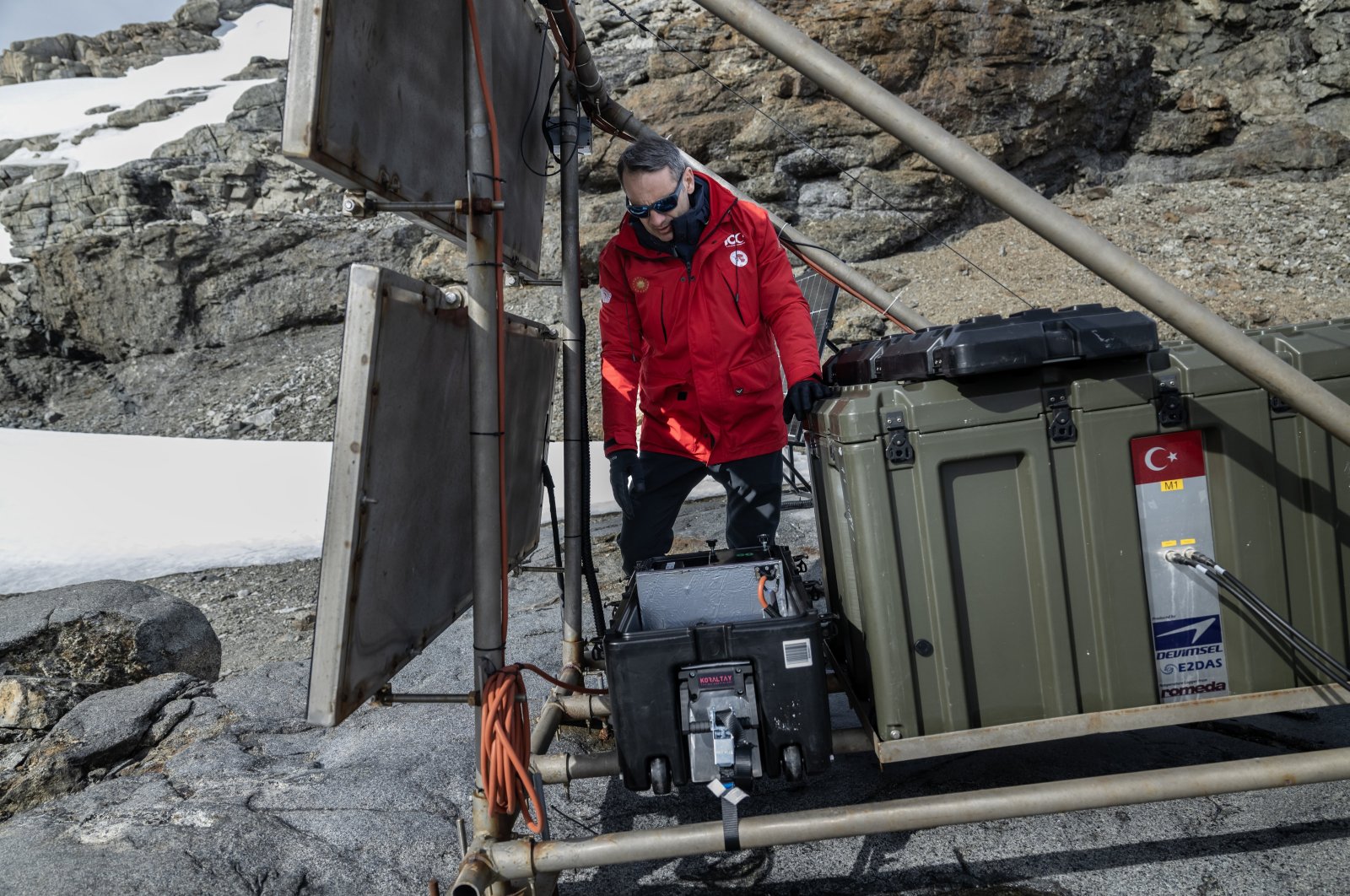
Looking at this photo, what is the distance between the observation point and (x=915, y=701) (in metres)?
1.91

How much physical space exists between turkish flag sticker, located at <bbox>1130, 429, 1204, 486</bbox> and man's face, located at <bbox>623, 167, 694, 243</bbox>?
1.42 metres

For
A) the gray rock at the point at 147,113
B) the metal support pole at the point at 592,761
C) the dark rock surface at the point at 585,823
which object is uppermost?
the gray rock at the point at 147,113

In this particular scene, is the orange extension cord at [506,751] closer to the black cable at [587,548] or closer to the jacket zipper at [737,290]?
the black cable at [587,548]

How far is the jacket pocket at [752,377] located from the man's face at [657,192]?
457mm

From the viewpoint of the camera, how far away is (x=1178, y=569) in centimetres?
190

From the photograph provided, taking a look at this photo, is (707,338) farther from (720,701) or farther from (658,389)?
(720,701)

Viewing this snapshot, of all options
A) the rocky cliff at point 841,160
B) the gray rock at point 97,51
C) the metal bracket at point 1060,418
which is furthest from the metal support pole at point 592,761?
the gray rock at point 97,51

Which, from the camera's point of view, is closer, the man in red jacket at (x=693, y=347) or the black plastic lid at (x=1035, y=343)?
the black plastic lid at (x=1035, y=343)

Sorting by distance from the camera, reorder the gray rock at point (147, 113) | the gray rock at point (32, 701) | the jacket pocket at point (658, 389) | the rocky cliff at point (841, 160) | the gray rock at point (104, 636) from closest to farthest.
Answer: the jacket pocket at point (658, 389)
the gray rock at point (32, 701)
the gray rock at point (104, 636)
the rocky cliff at point (841, 160)
the gray rock at point (147, 113)

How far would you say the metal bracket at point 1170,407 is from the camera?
1847 mm

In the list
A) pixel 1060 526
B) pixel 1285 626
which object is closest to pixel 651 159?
pixel 1060 526

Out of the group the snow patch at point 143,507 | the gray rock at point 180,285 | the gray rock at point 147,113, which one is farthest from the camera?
the gray rock at point 147,113

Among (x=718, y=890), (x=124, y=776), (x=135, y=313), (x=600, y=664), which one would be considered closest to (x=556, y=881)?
(x=718, y=890)

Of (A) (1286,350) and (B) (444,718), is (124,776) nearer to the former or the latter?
(B) (444,718)
